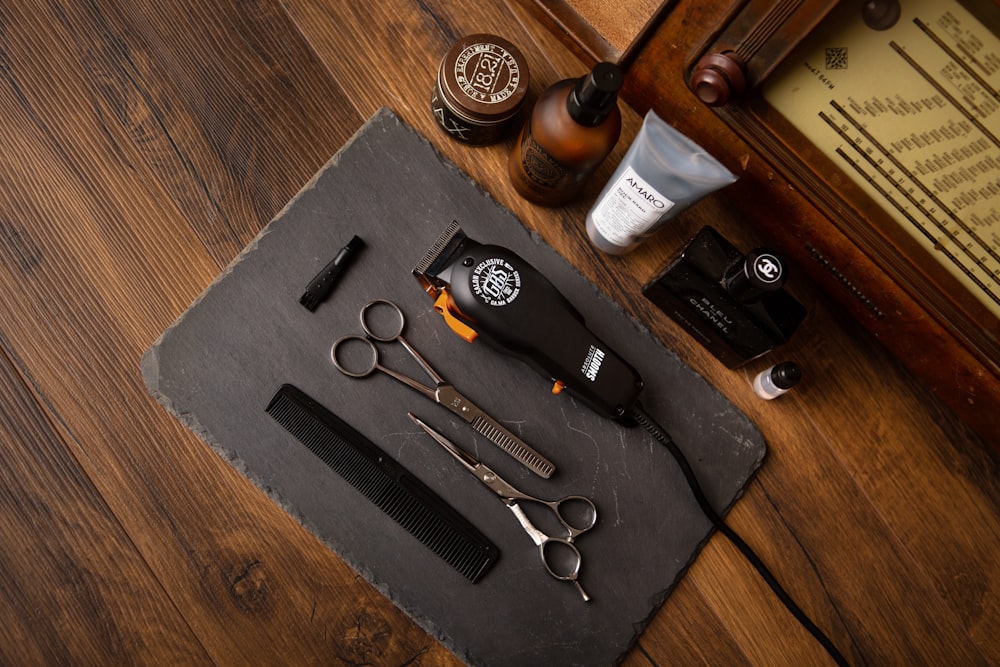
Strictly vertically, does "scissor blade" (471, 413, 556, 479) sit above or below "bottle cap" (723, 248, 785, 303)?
below

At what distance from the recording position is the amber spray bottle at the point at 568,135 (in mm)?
552

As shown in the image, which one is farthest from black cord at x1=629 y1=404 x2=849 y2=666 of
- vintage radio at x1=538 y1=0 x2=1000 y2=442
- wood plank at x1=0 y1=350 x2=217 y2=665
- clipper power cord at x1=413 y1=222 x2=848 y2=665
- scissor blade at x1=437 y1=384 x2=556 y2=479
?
wood plank at x1=0 y1=350 x2=217 y2=665

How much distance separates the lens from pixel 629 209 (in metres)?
0.63

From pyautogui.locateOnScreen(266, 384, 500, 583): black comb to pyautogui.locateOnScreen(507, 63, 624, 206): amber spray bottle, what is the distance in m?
0.31

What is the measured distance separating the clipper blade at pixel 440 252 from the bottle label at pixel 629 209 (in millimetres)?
137

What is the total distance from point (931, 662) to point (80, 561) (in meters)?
0.87

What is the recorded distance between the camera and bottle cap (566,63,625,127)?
0.54 metres

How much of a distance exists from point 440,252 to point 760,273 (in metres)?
0.29

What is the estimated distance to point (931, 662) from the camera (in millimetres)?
728

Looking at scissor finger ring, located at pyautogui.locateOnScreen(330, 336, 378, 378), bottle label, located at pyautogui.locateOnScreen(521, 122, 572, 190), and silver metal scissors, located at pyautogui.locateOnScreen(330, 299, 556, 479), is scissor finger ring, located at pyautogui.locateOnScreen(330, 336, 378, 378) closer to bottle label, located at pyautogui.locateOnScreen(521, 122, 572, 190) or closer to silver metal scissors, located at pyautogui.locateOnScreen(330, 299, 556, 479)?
silver metal scissors, located at pyautogui.locateOnScreen(330, 299, 556, 479)

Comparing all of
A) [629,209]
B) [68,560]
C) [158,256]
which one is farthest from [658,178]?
[68,560]

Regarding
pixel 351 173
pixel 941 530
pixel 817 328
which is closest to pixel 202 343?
pixel 351 173

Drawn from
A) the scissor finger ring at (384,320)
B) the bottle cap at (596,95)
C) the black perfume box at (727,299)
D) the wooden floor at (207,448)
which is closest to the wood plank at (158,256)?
the wooden floor at (207,448)

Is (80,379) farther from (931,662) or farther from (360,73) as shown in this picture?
(931,662)
